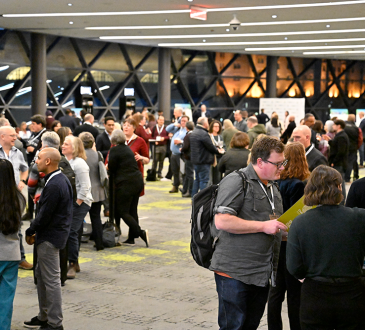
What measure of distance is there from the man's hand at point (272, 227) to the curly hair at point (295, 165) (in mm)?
Result: 1104

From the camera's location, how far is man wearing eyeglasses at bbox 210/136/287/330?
3.02 m

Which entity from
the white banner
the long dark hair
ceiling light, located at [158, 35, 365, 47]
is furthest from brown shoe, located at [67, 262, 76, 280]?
the white banner

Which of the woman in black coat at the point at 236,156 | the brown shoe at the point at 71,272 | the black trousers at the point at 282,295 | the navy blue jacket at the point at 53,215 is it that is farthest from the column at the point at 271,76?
the black trousers at the point at 282,295

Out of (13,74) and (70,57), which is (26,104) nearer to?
(13,74)

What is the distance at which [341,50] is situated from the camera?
77.5 ft

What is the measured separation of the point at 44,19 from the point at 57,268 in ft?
40.6

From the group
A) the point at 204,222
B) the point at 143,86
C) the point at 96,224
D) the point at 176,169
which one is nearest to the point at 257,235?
the point at 204,222

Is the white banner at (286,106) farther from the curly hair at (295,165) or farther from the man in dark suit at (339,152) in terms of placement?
the curly hair at (295,165)

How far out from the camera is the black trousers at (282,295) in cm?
382

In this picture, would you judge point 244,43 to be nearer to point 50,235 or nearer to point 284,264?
point 50,235

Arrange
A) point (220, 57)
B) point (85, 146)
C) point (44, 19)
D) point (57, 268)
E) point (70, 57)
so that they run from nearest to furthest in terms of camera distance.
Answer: point (57, 268) → point (85, 146) → point (44, 19) → point (70, 57) → point (220, 57)

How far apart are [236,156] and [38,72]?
12910 mm

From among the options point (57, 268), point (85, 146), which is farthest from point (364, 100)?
point (57, 268)

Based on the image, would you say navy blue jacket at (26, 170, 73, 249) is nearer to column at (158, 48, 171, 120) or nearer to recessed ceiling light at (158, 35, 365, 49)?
recessed ceiling light at (158, 35, 365, 49)
